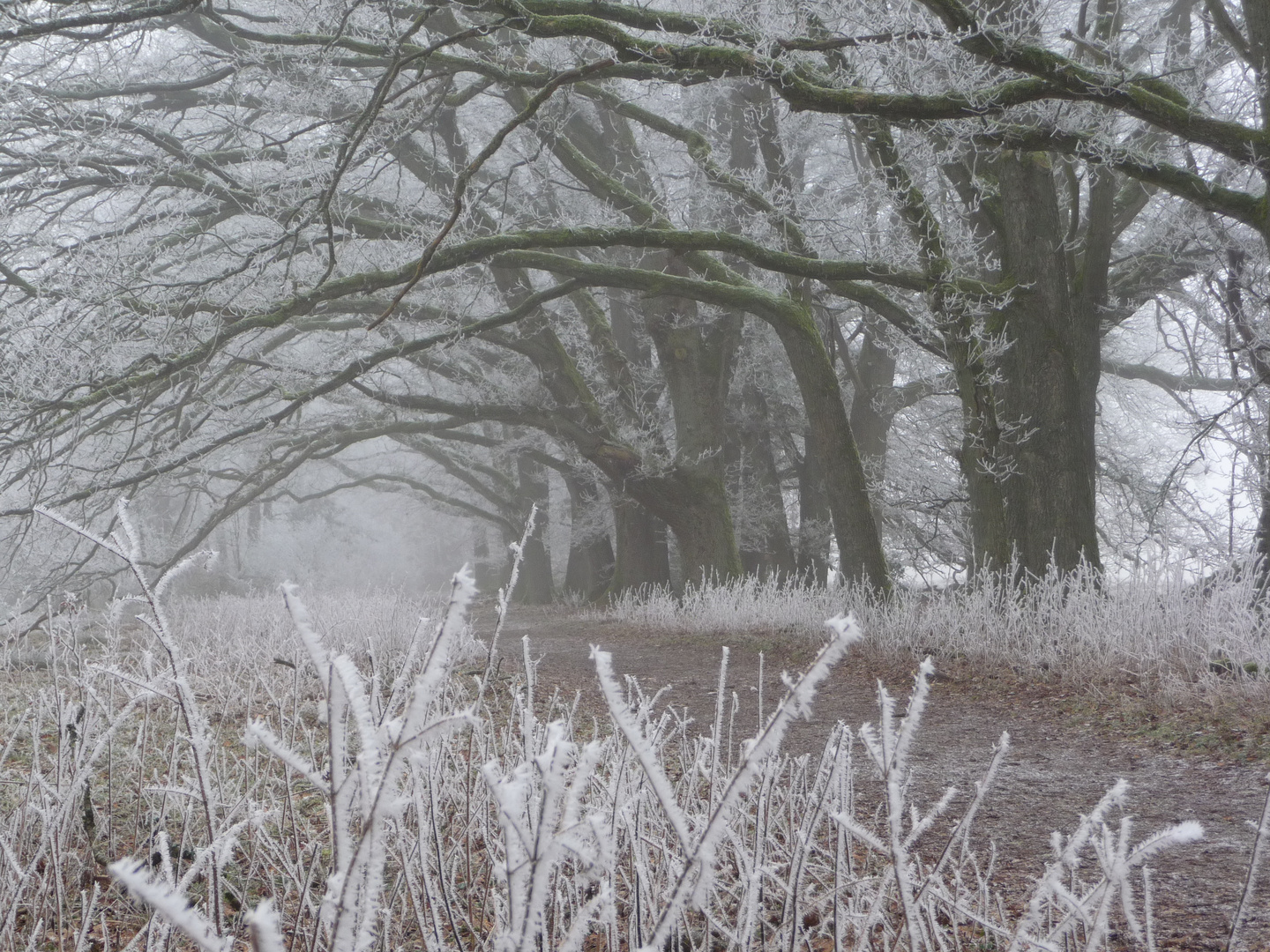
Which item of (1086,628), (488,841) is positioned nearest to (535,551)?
(1086,628)

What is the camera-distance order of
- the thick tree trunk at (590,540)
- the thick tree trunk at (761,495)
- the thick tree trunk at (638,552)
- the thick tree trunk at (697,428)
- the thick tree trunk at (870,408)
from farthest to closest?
1. the thick tree trunk at (590,540)
2. the thick tree trunk at (638,552)
3. the thick tree trunk at (761,495)
4. the thick tree trunk at (870,408)
5. the thick tree trunk at (697,428)

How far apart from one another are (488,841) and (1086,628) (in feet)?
17.9

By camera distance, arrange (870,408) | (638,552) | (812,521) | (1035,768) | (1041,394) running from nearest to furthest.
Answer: (1035,768) < (1041,394) < (870,408) < (812,521) < (638,552)

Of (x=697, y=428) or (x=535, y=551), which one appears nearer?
(x=697, y=428)

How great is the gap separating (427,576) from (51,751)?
36.9m

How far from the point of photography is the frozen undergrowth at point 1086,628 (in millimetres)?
5547

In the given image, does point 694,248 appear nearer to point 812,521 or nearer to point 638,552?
point 812,521

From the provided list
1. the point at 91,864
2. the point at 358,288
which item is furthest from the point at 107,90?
the point at 91,864

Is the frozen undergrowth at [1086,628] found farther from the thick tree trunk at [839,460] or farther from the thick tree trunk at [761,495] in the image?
the thick tree trunk at [761,495]

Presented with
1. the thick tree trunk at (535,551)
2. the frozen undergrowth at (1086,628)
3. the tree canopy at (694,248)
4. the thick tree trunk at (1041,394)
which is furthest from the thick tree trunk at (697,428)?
the thick tree trunk at (535,551)

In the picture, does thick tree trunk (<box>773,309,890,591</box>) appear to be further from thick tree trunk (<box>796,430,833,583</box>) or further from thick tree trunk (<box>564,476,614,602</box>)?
thick tree trunk (<box>564,476,614,602</box>)

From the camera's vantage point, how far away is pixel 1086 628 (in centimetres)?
641

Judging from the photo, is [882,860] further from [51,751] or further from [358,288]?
[358,288]

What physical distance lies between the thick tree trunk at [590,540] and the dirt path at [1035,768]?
29.0ft
